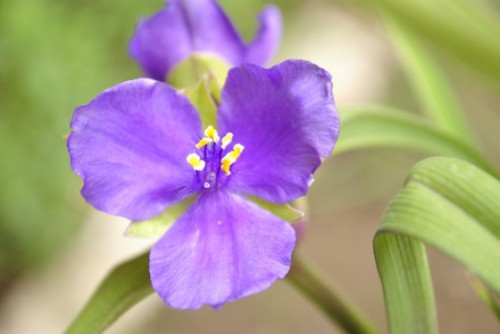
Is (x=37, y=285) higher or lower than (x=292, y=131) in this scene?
lower

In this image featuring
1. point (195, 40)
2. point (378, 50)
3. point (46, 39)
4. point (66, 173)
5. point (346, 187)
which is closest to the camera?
point (195, 40)

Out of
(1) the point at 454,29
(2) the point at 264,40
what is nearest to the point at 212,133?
(2) the point at 264,40

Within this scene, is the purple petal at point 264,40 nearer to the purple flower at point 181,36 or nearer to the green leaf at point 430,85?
the purple flower at point 181,36

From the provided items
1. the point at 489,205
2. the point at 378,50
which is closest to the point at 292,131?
the point at 489,205

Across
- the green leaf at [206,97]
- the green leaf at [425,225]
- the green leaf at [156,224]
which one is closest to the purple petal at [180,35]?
the green leaf at [206,97]

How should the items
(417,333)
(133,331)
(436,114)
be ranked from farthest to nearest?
(133,331) → (436,114) → (417,333)

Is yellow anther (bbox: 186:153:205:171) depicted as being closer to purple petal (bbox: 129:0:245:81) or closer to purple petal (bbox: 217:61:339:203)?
purple petal (bbox: 217:61:339:203)

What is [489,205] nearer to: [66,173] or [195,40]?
[195,40]
